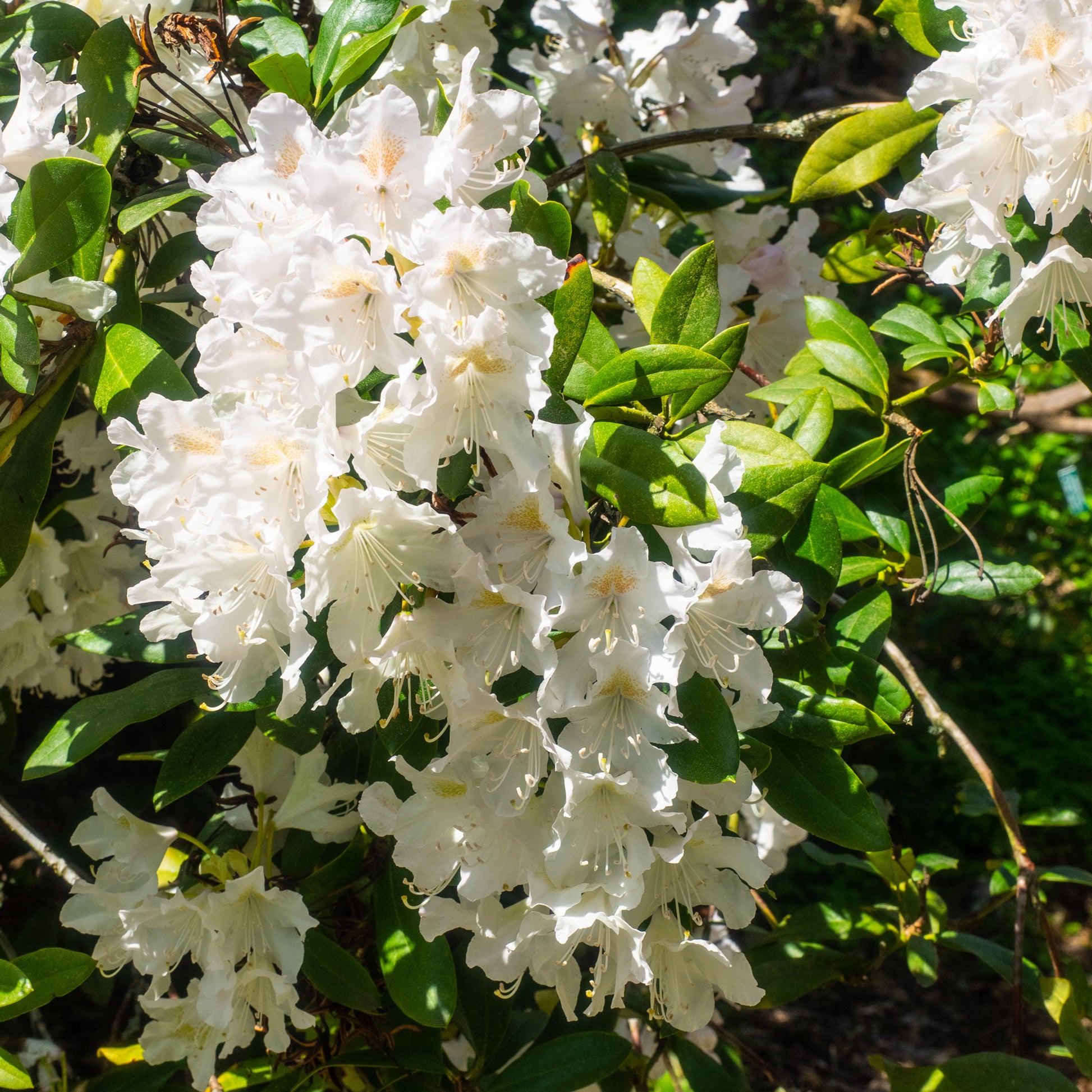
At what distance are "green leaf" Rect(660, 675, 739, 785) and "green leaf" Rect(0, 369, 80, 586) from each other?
0.73 meters

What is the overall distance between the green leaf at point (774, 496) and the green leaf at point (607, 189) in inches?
27.8

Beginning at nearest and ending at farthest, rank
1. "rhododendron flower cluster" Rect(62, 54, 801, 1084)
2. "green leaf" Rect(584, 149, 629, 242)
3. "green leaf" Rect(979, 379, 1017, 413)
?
"rhododendron flower cluster" Rect(62, 54, 801, 1084)
"green leaf" Rect(979, 379, 1017, 413)
"green leaf" Rect(584, 149, 629, 242)

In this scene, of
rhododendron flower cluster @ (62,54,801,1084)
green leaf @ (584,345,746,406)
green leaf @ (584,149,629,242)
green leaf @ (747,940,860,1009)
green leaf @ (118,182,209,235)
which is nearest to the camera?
rhododendron flower cluster @ (62,54,801,1084)

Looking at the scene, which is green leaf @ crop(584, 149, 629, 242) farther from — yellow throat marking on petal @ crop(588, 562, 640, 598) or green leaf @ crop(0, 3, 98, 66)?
yellow throat marking on petal @ crop(588, 562, 640, 598)

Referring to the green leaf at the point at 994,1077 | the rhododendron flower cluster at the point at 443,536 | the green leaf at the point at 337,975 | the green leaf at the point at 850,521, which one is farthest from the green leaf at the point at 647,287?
the green leaf at the point at 994,1077

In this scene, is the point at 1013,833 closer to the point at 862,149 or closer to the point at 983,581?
the point at 983,581

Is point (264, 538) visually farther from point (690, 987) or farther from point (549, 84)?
point (549, 84)

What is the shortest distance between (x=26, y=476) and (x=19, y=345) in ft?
0.69

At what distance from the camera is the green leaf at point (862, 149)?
1.31m

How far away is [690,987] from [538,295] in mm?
800

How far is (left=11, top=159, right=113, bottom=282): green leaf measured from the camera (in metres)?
0.90

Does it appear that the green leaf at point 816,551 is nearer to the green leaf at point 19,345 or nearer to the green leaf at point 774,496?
the green leaf at point 774,496

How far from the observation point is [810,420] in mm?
1080

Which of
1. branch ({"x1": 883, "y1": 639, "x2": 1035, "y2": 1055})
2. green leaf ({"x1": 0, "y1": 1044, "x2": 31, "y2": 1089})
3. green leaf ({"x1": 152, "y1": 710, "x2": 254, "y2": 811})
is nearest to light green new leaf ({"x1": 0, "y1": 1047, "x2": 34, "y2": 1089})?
green leaf ({"x1": 0, "y1": 1044, "x2": 31, "y2": 1089})
